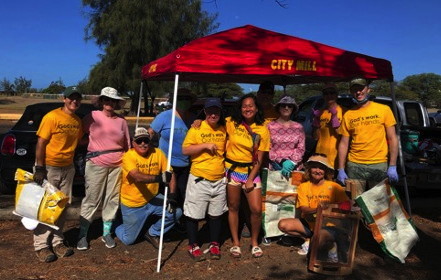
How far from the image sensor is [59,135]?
13.8 ft

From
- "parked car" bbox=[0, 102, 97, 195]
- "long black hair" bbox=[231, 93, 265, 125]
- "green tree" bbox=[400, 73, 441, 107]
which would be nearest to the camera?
"long black hair" bbox=[231, 93, 265, 125]

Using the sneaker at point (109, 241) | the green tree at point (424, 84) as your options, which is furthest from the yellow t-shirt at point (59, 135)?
the green tree at point (424, 84)

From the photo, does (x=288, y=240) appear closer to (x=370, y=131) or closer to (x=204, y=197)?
(x=204, y=197)

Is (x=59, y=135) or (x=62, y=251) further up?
(x=59, y=135)

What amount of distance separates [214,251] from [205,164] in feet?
3.20

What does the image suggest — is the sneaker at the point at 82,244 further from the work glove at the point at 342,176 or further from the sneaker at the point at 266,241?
the work glove at the point at 342,176

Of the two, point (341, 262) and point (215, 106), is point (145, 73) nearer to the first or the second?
point (215, 106)

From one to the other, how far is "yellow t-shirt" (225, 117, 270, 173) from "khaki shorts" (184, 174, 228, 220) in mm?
275

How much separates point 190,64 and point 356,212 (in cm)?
233

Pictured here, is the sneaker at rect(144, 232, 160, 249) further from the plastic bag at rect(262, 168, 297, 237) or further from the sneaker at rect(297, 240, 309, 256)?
the sneaker at rect(297, 240, 309, 256)

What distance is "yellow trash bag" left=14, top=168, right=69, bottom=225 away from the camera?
4109 mm

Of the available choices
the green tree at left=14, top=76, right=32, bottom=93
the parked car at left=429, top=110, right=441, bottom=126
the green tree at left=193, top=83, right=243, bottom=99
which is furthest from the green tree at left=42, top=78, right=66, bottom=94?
the parked car at left=429, top=110, right=441, bottom=126

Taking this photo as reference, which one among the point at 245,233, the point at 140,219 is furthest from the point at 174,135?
the point at 245,233

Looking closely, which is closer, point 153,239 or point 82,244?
point 82,244
